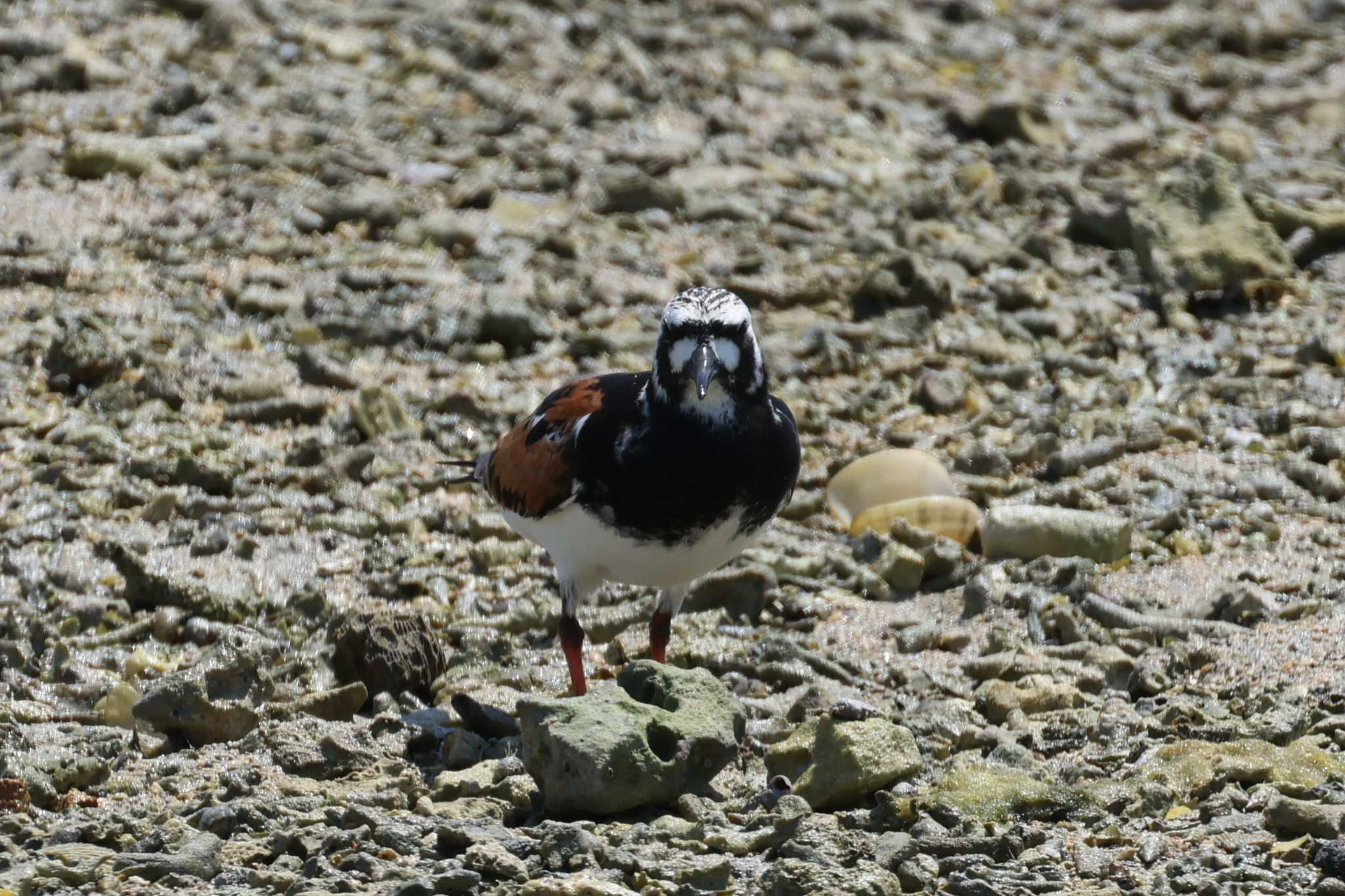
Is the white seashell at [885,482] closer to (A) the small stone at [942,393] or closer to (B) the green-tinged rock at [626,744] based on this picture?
(A) the small stone at [942,393]

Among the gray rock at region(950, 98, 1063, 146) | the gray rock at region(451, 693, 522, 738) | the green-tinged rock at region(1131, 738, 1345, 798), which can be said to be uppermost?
the gray rock at region(950, 98, 1063, 146)

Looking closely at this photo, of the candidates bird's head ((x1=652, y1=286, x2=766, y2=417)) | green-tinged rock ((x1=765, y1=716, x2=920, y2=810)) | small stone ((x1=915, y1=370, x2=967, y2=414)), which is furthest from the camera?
small stone ((x1=915, y1=370, x2=967, y2=414))

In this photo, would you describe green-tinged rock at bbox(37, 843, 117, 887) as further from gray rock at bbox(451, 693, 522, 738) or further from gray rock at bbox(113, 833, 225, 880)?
gray rock at bbox(451, 693, 522, 738)

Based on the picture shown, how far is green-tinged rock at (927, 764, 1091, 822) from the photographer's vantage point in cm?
542

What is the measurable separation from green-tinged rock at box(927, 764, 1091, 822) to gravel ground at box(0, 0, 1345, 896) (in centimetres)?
1

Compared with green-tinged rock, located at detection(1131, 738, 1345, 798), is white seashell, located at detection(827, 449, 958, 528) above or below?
below

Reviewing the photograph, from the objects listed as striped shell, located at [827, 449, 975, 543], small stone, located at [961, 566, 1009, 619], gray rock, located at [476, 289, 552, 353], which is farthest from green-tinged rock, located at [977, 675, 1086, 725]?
gray rock, located at [476, 289, 552, 353]

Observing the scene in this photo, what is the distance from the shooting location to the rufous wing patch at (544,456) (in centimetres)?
671

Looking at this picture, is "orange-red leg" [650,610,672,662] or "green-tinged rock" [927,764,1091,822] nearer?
"green-tinged rock" [927,764,1091,822]

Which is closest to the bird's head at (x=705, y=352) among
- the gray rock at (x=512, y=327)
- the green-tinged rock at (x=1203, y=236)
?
the gray rock at (x=512, y=327)

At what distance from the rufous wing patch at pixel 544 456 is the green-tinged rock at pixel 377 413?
1.82 meters

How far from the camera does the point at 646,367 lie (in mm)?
9828

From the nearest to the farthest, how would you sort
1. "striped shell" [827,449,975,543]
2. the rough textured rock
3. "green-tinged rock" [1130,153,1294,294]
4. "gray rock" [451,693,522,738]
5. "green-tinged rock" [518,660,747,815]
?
1. "green-tinged rock" [518,660,747,815]
2. "gray rock" [451,693,522,738]
3. the rough textured rock
4. "striped shell" [827,449,975,543]
5. "green-tinged rock" [1130,153,1294,294]

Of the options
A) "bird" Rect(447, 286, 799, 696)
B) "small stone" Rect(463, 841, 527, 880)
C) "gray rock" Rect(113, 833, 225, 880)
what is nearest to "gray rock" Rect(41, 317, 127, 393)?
"bird" Rect(447, 286, 799, 696)
